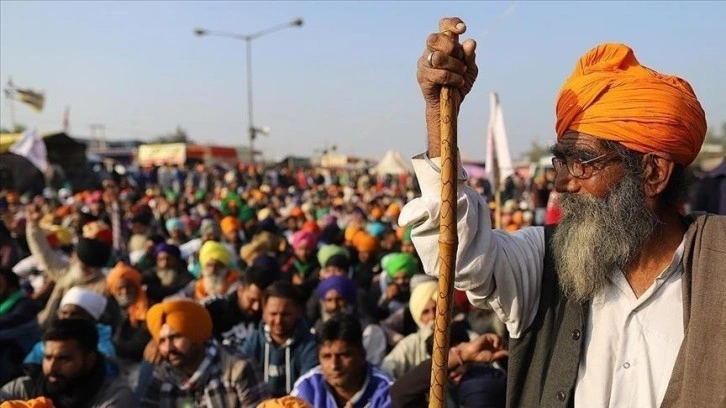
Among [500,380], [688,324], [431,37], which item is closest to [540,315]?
[688,324]

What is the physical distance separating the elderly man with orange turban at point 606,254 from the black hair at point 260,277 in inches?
139

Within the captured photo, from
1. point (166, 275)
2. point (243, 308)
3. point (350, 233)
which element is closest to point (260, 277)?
point (243, 308)

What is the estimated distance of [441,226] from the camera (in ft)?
5.64

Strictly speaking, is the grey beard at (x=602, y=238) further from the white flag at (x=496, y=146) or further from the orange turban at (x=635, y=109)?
the white flag at (x=496, y=146)

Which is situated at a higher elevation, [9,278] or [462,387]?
[9,278]

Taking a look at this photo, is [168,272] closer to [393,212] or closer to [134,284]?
[134,284]

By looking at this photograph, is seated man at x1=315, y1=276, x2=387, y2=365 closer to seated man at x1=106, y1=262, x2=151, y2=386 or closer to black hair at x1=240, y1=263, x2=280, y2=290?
black hair at x1=240, y1=263, x2=280, y2=290

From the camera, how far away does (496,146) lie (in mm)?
9711

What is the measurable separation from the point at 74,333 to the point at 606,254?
2532 mm

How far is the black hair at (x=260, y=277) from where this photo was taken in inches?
210

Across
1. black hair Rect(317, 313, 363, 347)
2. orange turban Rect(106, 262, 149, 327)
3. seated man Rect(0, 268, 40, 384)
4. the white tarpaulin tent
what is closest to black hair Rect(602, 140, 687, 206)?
black hair Rect(317, 313, 363, 347)

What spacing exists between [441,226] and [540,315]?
44 cm

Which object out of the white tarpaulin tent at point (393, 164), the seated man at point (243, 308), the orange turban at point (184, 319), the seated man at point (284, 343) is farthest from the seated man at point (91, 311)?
the white tarpaulin tent at point (393, 164)

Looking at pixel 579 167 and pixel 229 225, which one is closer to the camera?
pixel 579 167
